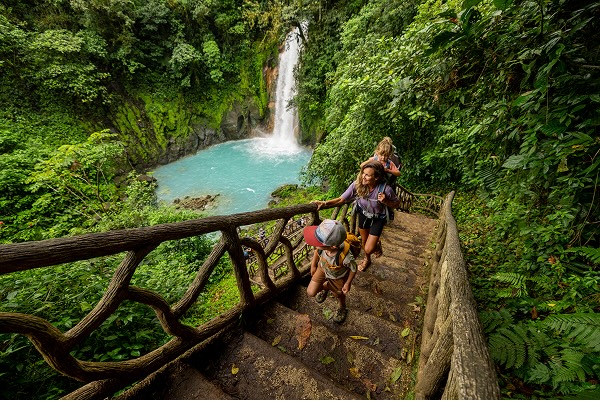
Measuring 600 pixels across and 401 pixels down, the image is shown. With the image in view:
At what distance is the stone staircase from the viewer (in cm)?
198

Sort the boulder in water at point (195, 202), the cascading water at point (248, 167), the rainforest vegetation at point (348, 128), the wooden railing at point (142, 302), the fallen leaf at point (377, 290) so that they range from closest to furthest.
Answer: the wooden railing at point (142, 302), the rainforest vegetation at point (348, 128), the fallen leaf at point (377, 290), the boulder in water at point (195, 202), the cascading water at point (248, 167)

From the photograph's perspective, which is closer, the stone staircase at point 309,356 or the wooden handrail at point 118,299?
the wooden handrail at point 118,299

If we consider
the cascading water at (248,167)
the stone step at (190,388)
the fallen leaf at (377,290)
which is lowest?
the cascading water at (248,167)

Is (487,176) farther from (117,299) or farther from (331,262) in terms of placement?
(117,299)

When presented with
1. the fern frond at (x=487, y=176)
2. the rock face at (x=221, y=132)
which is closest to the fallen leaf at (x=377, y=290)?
the fern frond at (x=487, y=176)

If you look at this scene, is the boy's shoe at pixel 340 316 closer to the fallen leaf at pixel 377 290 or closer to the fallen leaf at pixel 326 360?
the fallen leaf at pixel 326 360

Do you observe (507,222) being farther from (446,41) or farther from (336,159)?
(336,159)

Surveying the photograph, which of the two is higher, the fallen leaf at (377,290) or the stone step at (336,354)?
the stone step at (336,354)

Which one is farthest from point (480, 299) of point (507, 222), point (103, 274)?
point (103, 274)

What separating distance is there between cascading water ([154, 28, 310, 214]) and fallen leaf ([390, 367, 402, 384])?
1163 centimetres

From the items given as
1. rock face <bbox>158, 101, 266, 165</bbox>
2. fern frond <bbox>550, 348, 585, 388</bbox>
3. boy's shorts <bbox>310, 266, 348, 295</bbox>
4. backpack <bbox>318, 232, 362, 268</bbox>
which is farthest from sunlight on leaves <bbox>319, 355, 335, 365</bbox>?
rock face <bbox>158, 101, 266, 165</bbox>

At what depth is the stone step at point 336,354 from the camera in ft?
7.15

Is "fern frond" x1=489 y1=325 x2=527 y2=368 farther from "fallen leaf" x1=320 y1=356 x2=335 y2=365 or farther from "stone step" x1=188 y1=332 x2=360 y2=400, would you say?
"fallen leaf" x1=320 y1=356 x2=335 y2=365

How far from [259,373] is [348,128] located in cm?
702
